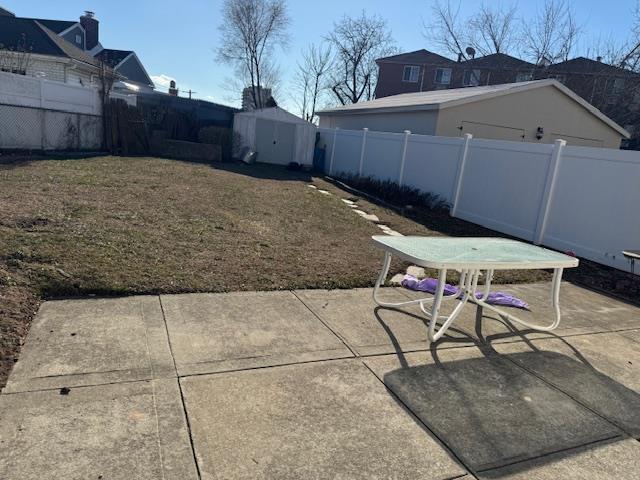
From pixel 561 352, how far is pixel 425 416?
190 centimetres

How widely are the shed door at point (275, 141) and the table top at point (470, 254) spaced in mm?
16336

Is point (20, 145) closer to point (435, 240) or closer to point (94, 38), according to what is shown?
point (435, 240)

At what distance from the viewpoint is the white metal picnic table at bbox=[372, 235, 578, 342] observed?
12.0 feet

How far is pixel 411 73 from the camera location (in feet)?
143

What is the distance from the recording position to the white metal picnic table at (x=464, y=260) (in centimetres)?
366

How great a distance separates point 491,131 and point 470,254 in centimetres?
1366

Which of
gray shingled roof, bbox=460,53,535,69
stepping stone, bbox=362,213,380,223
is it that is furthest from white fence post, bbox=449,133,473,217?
gray shingled roof, bbox=460,53,535,69

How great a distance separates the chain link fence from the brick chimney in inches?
907

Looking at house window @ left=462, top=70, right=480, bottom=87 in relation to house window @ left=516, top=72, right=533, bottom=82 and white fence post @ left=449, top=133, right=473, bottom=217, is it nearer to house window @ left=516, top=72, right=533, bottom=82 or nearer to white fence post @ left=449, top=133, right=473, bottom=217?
house window @ left=516, top=72, right=533, bottom=82

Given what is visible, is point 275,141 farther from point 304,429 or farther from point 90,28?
point 90,28

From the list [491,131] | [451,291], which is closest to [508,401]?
[451,291]

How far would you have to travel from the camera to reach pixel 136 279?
4.50 metres

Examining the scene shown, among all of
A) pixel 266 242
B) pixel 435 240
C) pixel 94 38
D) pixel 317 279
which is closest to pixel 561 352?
pixel 435 240

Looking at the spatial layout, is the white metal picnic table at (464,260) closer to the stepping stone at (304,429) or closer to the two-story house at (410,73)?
the stepping stone at (304,429)
